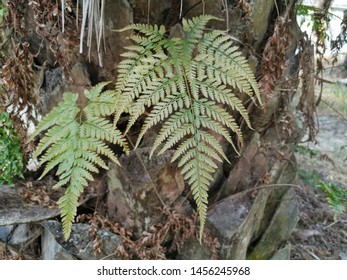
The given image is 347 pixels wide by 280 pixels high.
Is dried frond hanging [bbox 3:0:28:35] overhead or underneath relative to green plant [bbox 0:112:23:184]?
overhead

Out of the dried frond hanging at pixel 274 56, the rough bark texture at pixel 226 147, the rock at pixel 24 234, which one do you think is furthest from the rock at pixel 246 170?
the rock at pixel 24 234

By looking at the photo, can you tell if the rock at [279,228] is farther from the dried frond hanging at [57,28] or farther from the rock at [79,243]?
the dried frond hanging at [57,28]

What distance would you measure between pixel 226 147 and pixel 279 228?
0.79m

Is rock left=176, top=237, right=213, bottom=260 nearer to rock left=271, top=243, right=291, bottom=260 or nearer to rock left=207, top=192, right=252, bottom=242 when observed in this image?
rock left=207, top=192, right=252, bottom=242

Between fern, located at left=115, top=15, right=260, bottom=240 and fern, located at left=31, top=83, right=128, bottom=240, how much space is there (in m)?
0.09

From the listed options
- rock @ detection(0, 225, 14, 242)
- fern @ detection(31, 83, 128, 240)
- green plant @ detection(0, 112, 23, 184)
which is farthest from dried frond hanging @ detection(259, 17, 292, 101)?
rock @ detection(0, 225, 14, 242)

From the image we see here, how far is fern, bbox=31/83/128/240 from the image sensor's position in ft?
3.57

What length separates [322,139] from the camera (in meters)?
4.46

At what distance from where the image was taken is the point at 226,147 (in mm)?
1715

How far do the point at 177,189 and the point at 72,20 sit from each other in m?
0.82

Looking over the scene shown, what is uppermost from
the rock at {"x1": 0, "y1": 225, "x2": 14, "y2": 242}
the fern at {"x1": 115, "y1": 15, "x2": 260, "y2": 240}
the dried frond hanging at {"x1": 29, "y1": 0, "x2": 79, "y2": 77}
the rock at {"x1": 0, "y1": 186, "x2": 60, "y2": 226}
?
the dried frond hanging at {"x1": 29, "y1": 0, "x2": 79, "y2": 77}

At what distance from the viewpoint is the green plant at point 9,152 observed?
1580mm

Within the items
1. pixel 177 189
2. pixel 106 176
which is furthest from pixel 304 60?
pixel 106 176

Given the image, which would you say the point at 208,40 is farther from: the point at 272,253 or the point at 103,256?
the point at 272,253
